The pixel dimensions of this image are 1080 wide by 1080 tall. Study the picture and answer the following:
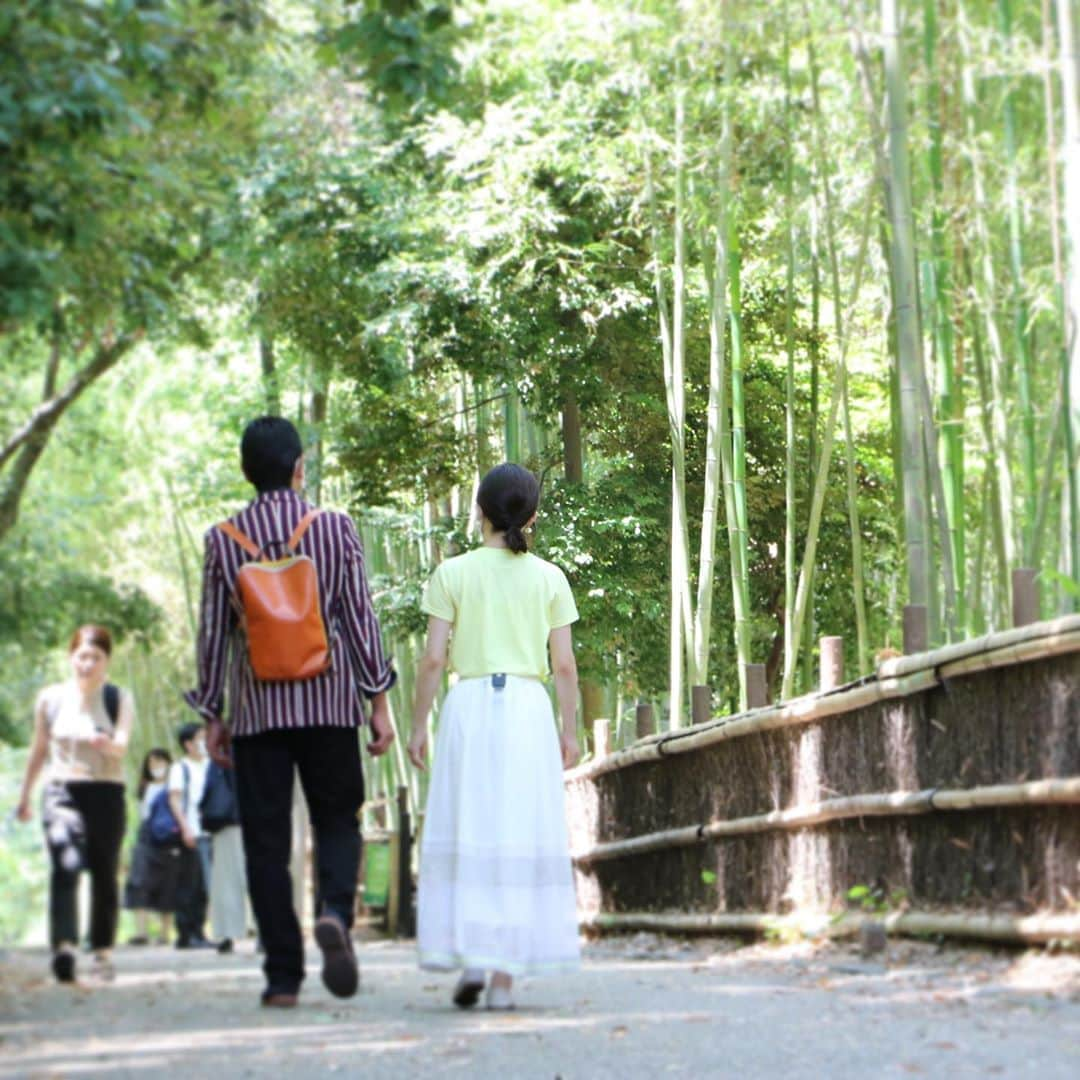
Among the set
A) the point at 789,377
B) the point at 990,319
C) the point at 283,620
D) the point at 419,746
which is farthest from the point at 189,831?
the point at 283,620

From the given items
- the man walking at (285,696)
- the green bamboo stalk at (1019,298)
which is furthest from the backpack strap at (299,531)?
the green bamboo stalk at (1019,298)

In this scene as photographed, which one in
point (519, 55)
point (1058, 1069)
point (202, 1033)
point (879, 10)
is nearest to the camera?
point (1058, 1069)

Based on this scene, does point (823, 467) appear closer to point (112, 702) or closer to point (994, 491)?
point (994, 491)

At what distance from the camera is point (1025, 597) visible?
176 inches

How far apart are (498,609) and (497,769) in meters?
0.34

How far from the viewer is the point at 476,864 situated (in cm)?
394

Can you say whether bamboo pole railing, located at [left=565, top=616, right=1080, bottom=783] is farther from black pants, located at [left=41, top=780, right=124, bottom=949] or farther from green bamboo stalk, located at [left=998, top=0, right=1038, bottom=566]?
black pants, located at [left=41, top=780, right=124, bottom=949]

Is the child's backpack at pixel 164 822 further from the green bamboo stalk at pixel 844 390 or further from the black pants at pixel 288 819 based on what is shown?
the black pants at pixel 288 819

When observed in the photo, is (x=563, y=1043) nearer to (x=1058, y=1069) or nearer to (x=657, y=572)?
(x=1058, y=1069)

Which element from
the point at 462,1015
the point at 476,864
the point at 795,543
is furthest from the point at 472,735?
the point at 795,543

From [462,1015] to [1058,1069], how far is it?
4.37 feet

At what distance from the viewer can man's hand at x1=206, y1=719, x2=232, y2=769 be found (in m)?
3.79

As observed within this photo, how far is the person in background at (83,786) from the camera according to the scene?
Answer: 4.68 m

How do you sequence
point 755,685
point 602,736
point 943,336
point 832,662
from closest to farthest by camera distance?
point 832,662, point 943,336, point 755,685, point 602,736
